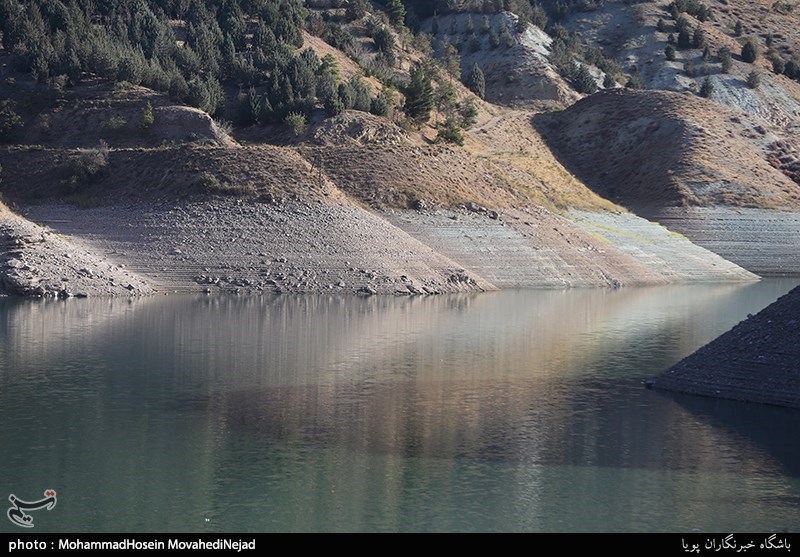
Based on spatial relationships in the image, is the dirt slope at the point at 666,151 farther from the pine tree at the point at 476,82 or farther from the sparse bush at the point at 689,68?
the sparse bush at the point at 689,68

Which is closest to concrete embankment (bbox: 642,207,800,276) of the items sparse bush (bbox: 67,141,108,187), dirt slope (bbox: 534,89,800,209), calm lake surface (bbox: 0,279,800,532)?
dirt slope (bbox: 534,89,800,209)

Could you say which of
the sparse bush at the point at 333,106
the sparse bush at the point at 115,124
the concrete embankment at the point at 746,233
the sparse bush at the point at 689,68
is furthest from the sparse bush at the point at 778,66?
the sparse bush at the point at 115,124

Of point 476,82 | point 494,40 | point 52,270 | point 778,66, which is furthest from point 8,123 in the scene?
point 778,66

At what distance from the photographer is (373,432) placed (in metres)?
25.2

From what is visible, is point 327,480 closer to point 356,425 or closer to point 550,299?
point 356,425

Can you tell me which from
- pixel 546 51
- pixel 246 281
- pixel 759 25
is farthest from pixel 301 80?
pixel 759 25

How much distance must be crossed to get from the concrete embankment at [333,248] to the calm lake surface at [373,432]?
1339 cm

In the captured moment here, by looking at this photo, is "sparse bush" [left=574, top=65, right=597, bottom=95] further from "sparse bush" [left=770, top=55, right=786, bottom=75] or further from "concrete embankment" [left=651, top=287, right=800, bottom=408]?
"concrete embankment" [left=651, top=287, right=800, bottom=408]

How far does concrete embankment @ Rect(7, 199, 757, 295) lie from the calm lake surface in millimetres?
13387

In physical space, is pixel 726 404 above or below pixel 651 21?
below

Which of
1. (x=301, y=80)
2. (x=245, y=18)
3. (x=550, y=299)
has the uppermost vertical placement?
(x=245, y=18)

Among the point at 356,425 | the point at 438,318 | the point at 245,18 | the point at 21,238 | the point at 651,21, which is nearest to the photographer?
the point at 356,425
